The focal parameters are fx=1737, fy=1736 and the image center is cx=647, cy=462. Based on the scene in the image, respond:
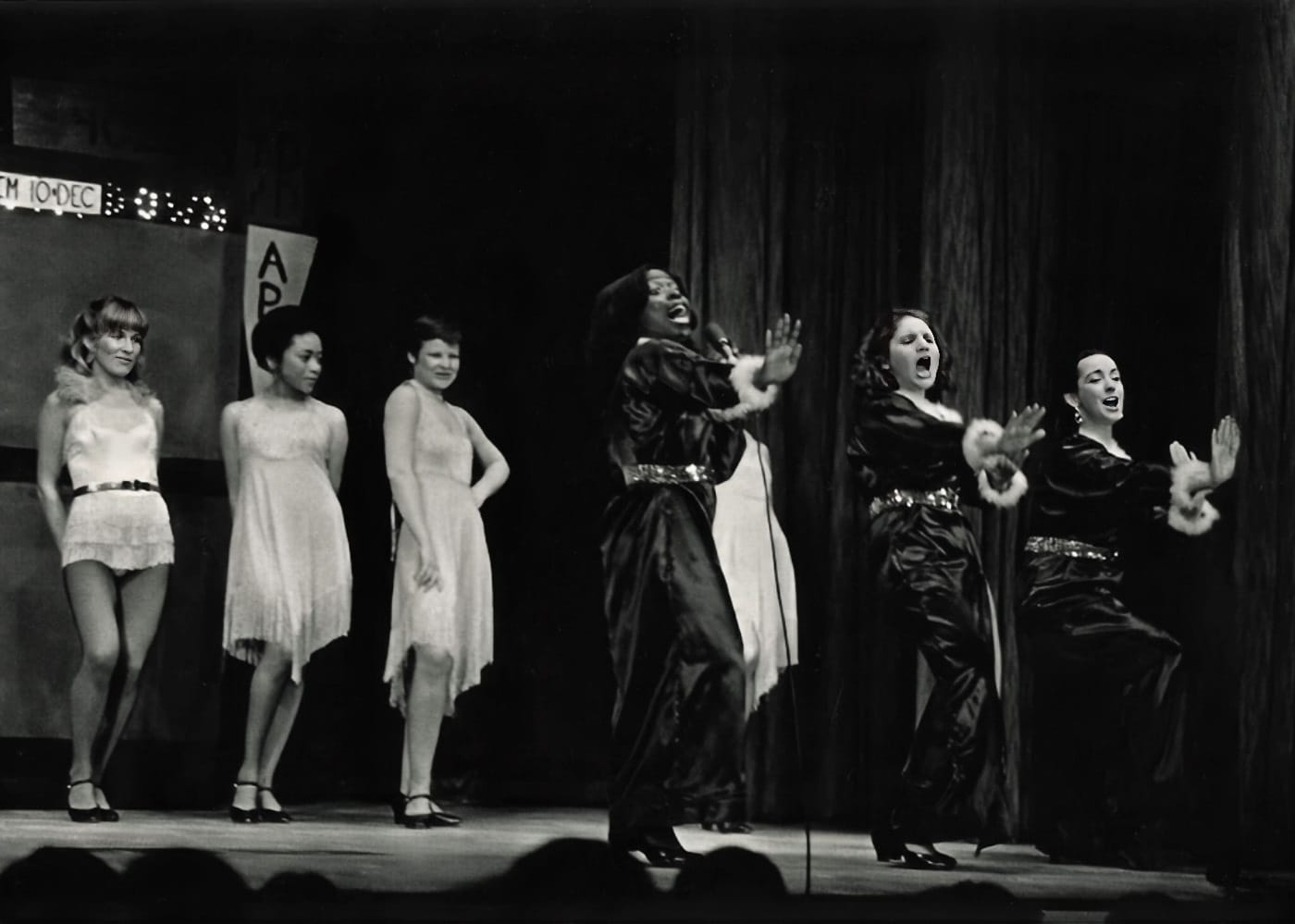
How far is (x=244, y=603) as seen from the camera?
17.9 ft

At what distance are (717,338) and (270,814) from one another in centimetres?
207

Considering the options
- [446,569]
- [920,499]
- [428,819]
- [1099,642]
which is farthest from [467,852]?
[1099,642]

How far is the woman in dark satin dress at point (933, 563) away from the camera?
5.15m

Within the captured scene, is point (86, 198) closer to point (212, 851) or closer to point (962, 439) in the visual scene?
point (212, 851)

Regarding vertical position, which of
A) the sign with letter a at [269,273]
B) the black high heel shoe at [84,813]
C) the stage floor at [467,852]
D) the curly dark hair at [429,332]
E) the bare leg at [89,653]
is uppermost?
the sign with letter a at [269,273]

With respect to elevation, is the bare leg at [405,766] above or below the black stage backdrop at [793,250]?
below

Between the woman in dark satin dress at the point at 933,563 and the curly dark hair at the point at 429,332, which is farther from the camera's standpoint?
the curly dark hair at the point at 429,332

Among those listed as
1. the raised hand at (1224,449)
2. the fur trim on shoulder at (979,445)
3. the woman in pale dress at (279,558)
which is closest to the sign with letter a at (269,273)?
the woman in pale dress at (279,558)

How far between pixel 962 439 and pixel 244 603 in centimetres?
229

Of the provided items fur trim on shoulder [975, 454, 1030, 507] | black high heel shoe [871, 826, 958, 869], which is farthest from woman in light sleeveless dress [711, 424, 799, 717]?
fur trim on shoulder [975, 454, 1030, 507]

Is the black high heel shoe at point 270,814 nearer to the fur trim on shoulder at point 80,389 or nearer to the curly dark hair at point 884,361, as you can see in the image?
the fur trim on shoulder at point 80,389

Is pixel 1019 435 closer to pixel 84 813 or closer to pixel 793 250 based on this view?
pixel 793 250

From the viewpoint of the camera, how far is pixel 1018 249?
574 centimetres

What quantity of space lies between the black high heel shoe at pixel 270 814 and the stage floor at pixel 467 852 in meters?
0.04
